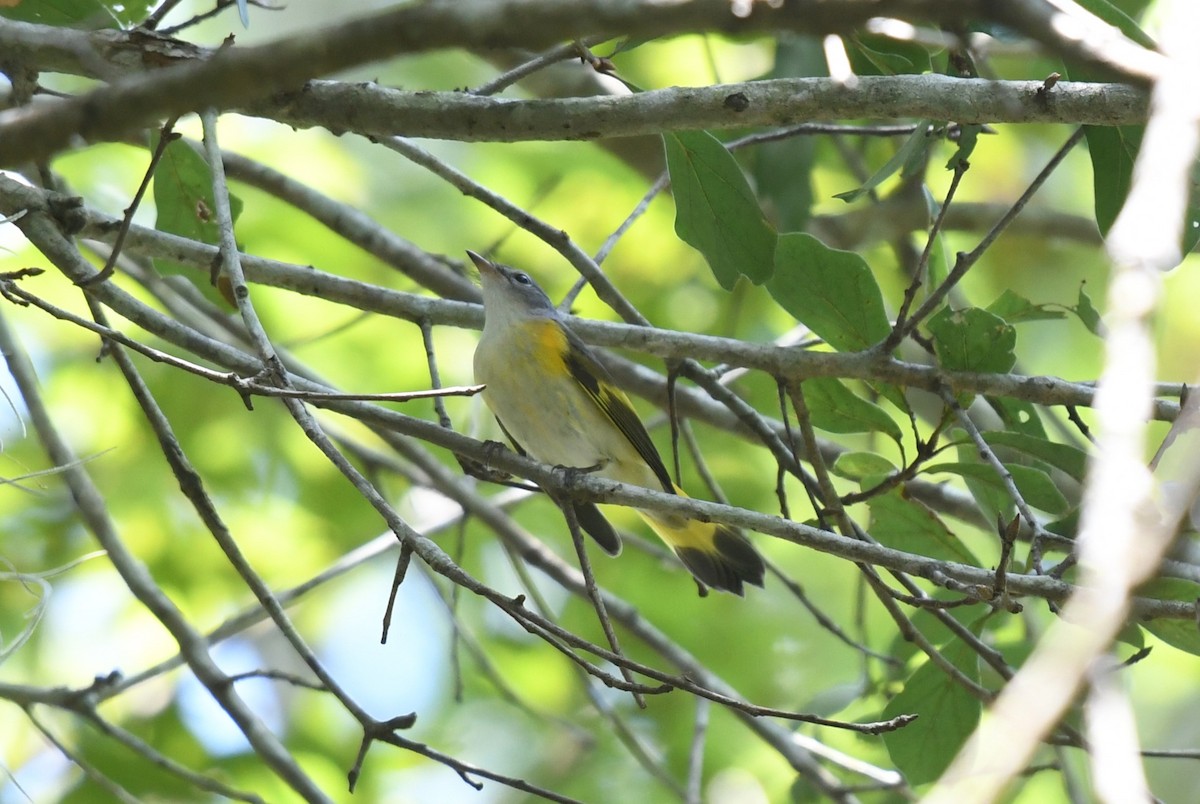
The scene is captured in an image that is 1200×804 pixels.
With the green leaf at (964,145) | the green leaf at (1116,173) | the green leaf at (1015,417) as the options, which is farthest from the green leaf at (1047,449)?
the green leaf at (964,145)

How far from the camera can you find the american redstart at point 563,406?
4480 mm

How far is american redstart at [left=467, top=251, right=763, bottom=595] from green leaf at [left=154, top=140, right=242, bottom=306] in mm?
1190

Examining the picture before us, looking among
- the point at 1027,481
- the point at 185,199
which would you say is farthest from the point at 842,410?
the point at 185,199

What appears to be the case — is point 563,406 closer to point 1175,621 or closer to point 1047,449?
point 1047,449

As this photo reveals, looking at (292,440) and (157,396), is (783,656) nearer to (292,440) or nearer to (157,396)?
(292,440)

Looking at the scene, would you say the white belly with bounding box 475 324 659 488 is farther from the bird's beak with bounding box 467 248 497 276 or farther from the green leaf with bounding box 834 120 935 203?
the green leaf with bounding box 834 120 935 203

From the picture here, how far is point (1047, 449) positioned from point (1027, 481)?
0.11 m

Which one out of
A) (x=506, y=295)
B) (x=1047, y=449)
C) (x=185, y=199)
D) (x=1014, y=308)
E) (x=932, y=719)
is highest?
(x=506, y=295)

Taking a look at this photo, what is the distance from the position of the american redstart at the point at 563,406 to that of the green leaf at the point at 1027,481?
4.91 feet

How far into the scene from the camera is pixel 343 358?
5.30 meters

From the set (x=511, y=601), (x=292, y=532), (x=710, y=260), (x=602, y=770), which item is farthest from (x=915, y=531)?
(x=292, y=532)

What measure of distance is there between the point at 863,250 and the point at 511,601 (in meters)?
3.91

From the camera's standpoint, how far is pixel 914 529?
10.6 feet

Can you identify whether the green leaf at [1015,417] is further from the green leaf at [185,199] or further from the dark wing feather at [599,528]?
the green leaf at [185,199]
